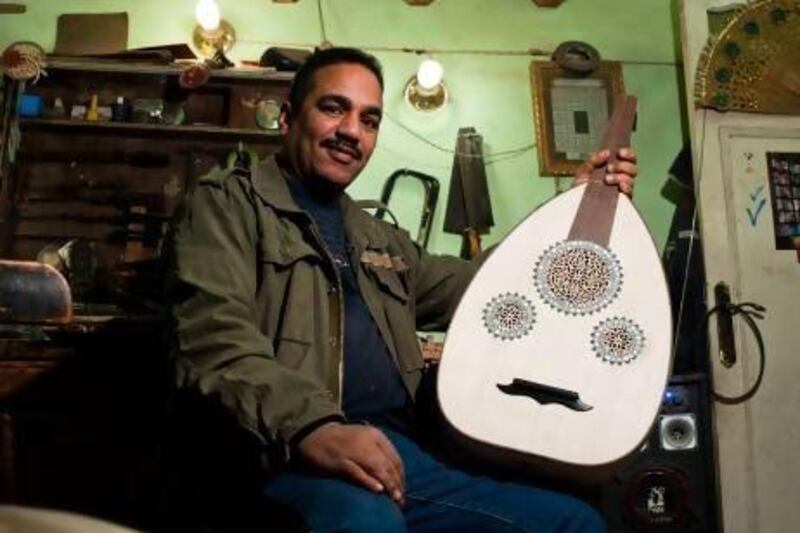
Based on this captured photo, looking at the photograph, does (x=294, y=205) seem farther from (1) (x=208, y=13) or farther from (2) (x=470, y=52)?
(2) (x=470, y=52)

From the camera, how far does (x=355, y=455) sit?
100 cm

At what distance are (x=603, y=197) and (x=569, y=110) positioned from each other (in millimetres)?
1745

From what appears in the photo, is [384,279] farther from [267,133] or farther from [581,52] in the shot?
[581,52]

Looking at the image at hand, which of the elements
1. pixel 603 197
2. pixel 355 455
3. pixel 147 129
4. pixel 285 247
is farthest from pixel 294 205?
pixel 147 129

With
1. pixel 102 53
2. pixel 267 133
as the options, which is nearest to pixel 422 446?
pixel 267 133

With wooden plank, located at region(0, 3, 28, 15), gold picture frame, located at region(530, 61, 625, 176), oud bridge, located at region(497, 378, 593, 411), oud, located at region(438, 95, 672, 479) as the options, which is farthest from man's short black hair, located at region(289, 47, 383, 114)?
wooden plank, located at region(0, 3, 28, 15)

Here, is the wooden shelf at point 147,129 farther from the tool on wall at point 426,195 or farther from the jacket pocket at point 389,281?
the jacket pocket at point 389,281

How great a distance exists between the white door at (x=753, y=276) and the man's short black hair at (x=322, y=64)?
192 cm

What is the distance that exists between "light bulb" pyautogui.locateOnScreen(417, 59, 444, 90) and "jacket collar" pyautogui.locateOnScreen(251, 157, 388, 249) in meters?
1.56

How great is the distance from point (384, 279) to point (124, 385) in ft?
2.40

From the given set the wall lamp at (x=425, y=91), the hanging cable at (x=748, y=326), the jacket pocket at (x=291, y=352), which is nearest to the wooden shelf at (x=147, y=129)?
the wall lamp at (x=425, y=91)

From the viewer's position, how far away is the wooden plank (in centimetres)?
306

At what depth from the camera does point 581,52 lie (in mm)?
3262

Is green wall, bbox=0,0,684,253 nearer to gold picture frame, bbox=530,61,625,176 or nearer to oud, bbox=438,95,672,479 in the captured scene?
gold picture frame, bbox=530,61,625,176
